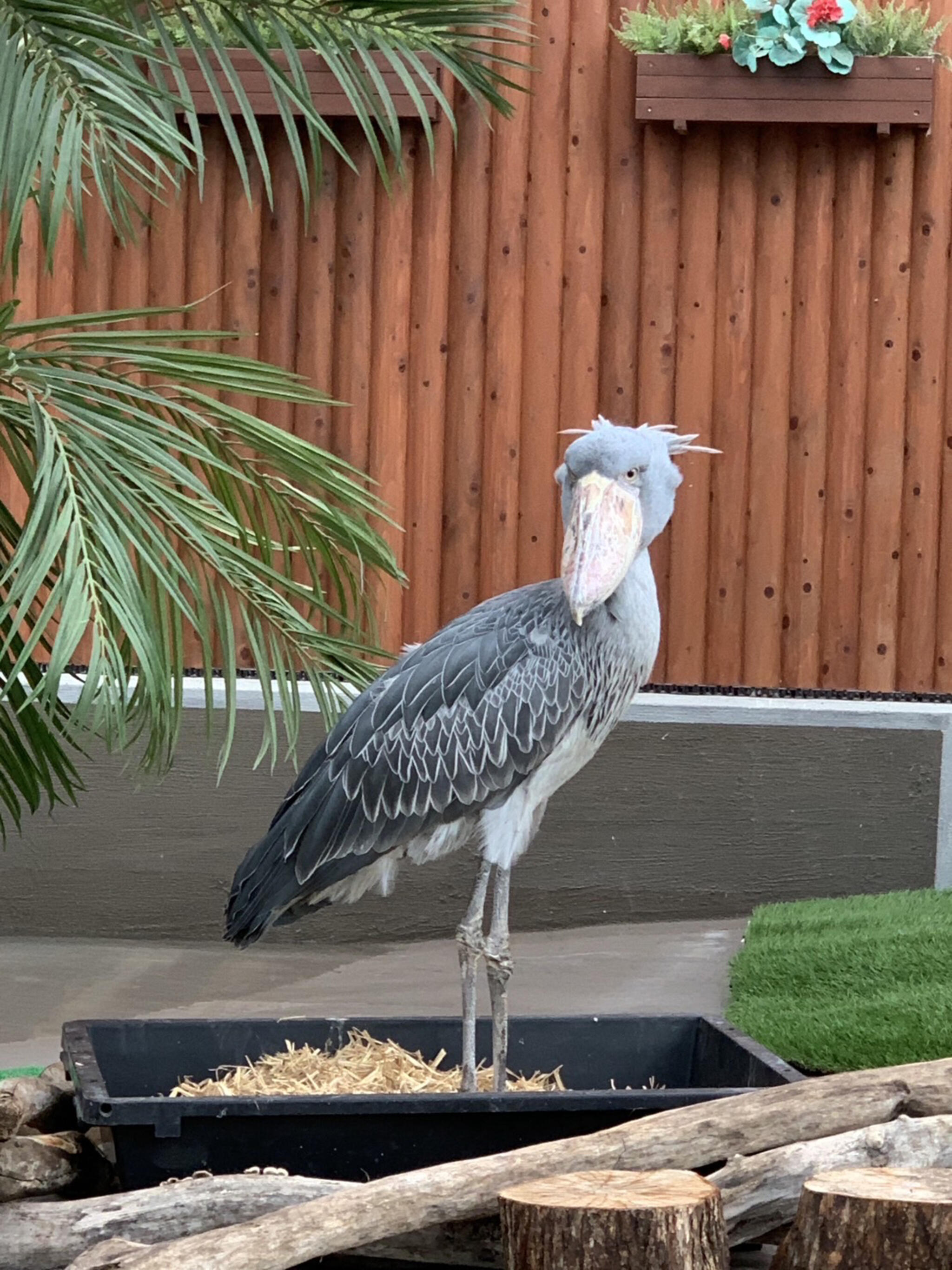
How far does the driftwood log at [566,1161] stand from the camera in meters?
2.18

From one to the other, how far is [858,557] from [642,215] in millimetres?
1376

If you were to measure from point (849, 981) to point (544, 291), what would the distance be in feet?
8.47

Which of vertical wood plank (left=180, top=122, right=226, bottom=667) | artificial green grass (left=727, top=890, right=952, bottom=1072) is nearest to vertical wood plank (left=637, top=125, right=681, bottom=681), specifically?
artificial green grass (left=727, top=890, right=952, bottom=1072)

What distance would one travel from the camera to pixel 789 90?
5.32 m

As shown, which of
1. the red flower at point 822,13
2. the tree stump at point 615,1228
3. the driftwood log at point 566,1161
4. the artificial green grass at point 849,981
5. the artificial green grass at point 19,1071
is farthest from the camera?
the red flower at point 822,13

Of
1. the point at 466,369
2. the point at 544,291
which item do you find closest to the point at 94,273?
the point at 466,369

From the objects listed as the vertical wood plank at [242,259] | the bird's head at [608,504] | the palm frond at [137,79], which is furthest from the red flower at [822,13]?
the bird's head at [608,504]

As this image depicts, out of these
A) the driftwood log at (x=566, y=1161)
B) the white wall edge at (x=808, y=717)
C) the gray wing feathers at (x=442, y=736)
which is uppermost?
the gray wing feathers at (x=442, y=736)

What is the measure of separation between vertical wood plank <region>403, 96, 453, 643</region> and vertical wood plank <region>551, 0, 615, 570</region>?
1.35 feet

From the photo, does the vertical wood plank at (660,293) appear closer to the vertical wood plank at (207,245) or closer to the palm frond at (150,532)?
the vertical wood plank at (207,245)

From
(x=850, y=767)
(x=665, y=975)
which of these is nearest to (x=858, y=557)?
(x=850, y=767)

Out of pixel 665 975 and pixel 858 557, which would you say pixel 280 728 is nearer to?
pixel 665 975

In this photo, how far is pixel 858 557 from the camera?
559 centimetres

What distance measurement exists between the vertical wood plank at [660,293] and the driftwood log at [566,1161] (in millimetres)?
Answer: 3171
